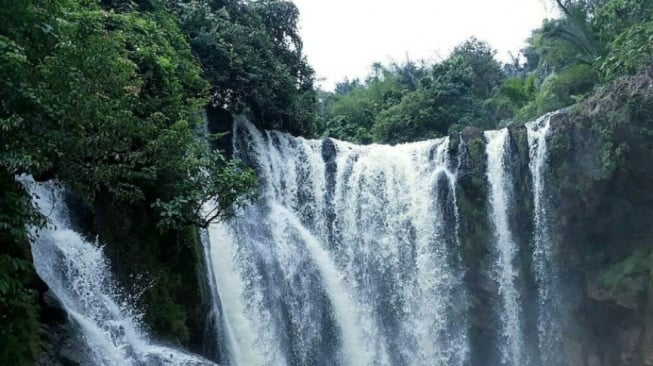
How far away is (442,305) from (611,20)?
1119cm

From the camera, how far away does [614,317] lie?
45.7 feet

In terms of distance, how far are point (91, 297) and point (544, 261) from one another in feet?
36.0

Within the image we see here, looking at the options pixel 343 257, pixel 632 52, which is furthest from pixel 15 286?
pixel 632 52

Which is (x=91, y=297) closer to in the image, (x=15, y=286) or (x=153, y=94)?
(x=15, y=286)

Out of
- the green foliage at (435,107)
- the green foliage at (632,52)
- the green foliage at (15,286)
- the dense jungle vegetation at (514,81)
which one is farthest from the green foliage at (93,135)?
the green foliage at (435,107)

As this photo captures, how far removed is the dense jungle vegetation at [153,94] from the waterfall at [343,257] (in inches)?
48.7

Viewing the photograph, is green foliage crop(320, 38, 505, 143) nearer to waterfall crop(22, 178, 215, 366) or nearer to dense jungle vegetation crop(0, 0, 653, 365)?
dense jungle vegetation crop(0, 0, 653, 365)

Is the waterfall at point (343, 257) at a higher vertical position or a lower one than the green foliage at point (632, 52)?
lower

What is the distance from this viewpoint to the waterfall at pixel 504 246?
1479 centimetres

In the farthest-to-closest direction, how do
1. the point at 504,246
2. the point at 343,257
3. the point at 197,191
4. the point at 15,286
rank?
the point at 343,257 < the point at 504,246 < the point at 197,191 < the point at 15,286

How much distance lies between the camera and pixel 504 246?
15.4m

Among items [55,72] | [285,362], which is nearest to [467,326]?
[285,362]

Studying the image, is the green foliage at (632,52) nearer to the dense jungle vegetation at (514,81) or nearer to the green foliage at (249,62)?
the dense jungle vegetation at (514,81)

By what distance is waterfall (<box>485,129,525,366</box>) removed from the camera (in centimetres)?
1479
